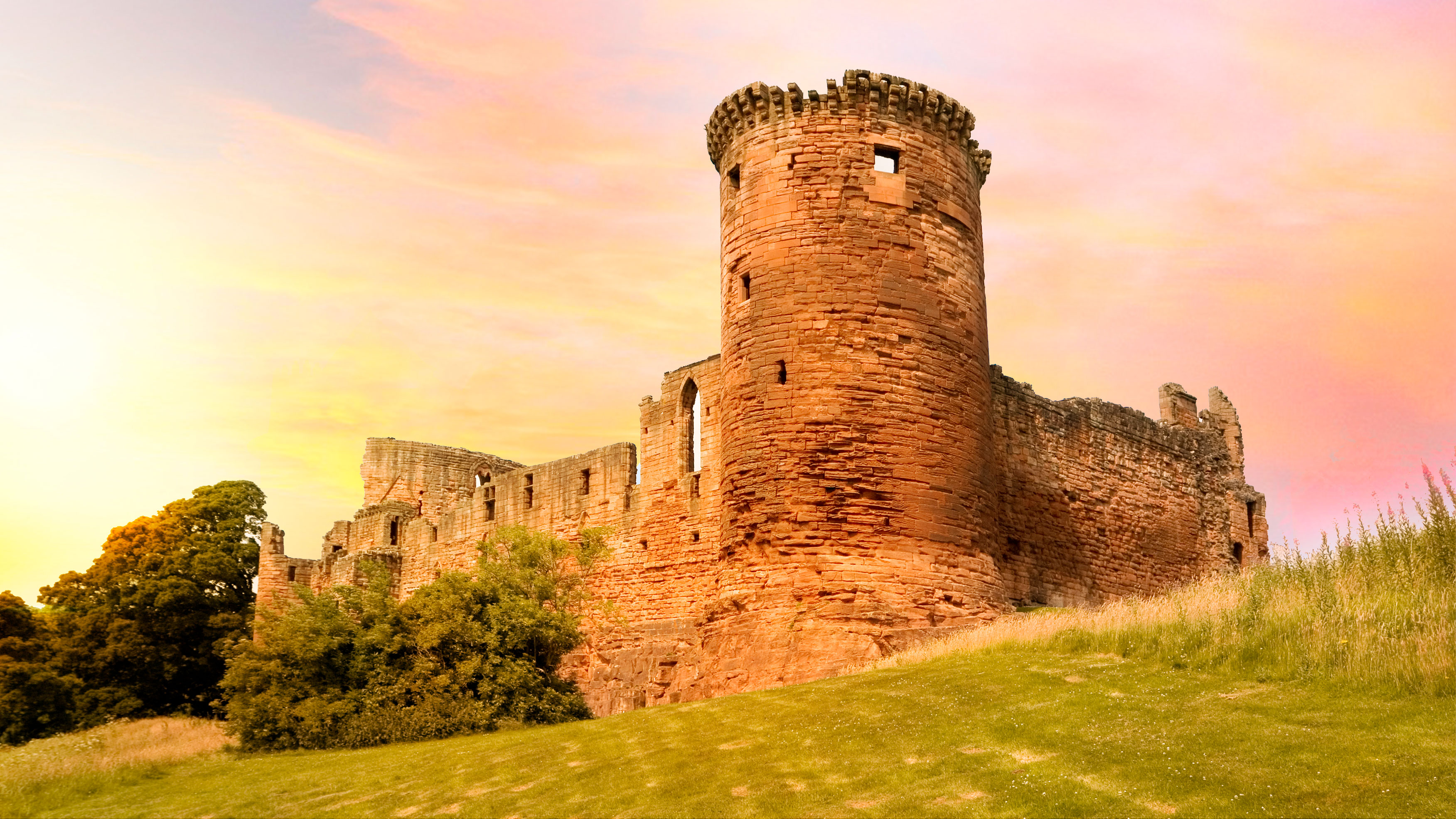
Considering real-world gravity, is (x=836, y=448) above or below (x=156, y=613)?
above

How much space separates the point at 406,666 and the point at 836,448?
7.10 meters

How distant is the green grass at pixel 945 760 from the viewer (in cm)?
958

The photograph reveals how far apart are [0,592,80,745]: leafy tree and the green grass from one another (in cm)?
1516

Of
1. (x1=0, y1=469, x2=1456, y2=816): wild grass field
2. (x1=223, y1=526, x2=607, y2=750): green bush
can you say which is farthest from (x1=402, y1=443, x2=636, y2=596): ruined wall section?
(x1=0, y1=469, x2=1456, y2=816): wild grass field

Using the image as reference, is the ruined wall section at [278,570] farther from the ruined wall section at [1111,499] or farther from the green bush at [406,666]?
the ruined wall section at [1111,499]

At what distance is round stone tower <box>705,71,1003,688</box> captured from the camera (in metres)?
17.7

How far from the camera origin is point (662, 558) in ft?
76.9

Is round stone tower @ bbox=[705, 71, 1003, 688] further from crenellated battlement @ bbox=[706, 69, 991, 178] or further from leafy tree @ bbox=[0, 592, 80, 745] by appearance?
leafy tree @ bbox=[0, 592, 80, 745]

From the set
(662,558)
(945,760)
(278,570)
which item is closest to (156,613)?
(278,570)

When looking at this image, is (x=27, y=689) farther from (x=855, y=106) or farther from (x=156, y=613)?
(x=855, y=106)

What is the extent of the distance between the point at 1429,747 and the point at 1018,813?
3063 mm

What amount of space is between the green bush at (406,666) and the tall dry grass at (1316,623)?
580 cm

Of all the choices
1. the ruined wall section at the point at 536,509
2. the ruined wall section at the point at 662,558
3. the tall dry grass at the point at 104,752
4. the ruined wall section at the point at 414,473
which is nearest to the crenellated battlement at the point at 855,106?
the ruined wall section at the point at 662,558

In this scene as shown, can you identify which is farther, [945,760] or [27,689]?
[27,689]
